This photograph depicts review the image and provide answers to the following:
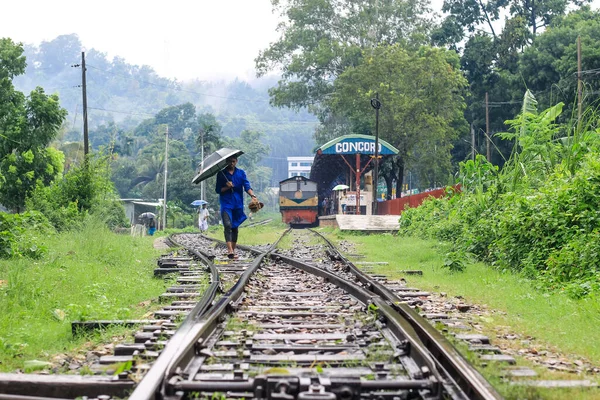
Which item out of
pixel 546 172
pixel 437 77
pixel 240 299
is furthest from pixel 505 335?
pixel 437 77

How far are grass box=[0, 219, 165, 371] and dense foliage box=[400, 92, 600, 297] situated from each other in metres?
4.86

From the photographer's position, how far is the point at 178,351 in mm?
3645

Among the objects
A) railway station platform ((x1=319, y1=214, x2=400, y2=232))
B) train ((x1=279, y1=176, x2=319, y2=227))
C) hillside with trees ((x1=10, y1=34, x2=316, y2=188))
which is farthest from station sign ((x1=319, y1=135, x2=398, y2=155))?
hillside with trees ((x1=10, y1=34, x2=316, y2=188))

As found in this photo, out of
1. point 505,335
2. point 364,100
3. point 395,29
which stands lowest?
point 505,335

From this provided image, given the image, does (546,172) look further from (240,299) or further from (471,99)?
(471,99)

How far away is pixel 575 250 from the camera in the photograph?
770cm

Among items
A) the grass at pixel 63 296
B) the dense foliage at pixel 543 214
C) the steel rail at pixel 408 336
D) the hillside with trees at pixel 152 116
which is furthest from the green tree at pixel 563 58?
the hillside with trees at pixel 152 116

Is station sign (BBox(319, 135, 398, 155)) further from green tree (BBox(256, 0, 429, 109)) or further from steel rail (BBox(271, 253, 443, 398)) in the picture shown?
steel rail (BBox(271, 253, 443, 398))

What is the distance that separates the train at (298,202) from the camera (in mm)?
37031

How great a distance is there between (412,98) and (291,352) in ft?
113

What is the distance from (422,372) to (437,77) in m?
35.5

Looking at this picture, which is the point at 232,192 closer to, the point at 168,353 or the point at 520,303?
the point at 520,303

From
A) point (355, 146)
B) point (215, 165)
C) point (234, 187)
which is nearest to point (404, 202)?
point (355, 146)

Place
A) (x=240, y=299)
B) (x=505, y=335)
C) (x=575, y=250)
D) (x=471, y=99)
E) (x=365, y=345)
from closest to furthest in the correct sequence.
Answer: (x=365, y=345) → (x=505, y=335) → (x=240, y=299) → (x=575, y=250) → (x=471, y=99)
